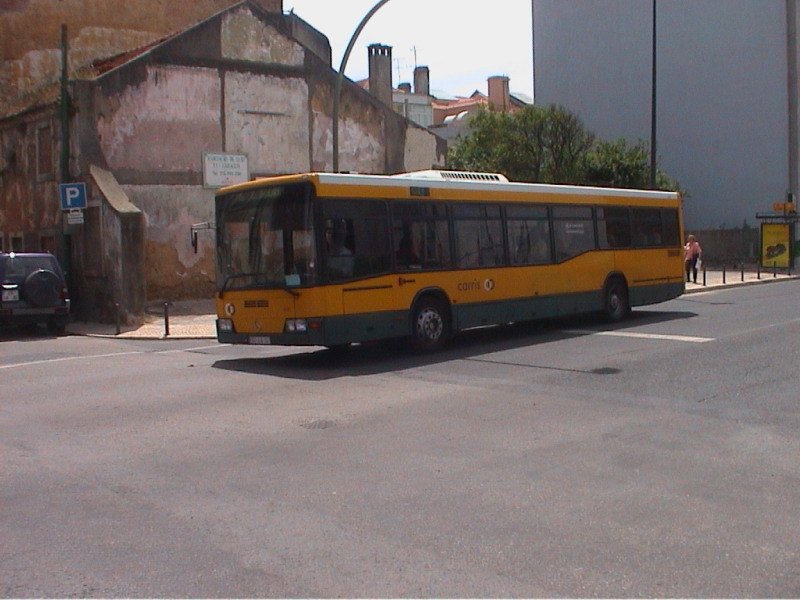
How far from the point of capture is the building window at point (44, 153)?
1014 inches

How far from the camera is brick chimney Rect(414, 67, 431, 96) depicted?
8056 cm

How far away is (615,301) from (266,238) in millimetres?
8469

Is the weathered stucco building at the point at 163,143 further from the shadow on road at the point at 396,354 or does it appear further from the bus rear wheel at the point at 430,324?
the bus rear wheel at the point at 430,324

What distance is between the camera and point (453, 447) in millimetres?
8617

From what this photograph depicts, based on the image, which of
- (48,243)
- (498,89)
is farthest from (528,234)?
(498,89)

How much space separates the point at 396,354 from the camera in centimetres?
1570

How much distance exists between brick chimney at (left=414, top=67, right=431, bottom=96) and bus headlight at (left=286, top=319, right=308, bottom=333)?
68497 mm

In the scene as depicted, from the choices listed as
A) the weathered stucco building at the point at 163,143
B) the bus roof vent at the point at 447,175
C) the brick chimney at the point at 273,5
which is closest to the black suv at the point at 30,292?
the weathered stucco building at the point at 163,143

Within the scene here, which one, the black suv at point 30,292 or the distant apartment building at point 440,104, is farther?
the distant apartment building at point 440,104

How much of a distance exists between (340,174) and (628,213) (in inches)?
318

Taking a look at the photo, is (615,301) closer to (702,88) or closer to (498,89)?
(702,88)

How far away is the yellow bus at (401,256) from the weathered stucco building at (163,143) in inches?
372

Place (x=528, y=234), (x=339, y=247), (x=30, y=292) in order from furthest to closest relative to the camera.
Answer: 1. (x=30, y=292)
2. (x=528, y=234)
3. (x=339, y=247)

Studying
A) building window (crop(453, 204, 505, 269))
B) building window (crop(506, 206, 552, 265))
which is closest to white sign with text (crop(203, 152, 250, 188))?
building window (crop(506, 206, 552, 265))
